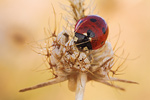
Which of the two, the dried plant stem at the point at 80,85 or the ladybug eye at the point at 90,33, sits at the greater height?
the ladybug eye at the point at 90,33

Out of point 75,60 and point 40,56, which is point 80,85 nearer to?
point 75,60

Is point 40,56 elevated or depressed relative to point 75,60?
depressed

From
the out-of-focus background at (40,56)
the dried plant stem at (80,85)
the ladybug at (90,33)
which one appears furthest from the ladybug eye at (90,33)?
the out-of-focus background at (40,56)

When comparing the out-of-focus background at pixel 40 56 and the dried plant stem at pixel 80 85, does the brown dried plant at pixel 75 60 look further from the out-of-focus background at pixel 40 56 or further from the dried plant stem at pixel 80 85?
the out-of-focus background at pixel 40 56

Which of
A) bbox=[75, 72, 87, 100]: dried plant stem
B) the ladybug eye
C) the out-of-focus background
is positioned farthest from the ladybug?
the out-of-focus background

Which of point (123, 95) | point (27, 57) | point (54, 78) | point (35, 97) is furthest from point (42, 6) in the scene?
point (54, 78)

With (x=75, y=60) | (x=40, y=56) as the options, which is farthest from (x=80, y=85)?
(x=40, y=56)

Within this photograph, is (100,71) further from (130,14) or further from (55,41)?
(130,14)
